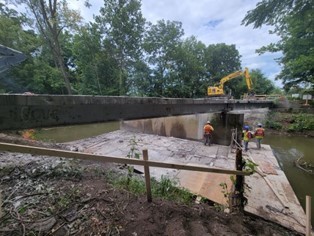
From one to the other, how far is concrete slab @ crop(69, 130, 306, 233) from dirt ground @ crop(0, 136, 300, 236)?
1.53 feet

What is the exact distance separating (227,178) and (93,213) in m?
3.83

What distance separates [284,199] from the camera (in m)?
3.95

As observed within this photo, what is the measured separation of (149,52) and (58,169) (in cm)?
2248

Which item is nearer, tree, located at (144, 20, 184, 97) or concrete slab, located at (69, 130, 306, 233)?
concrete slab, located at (69, 130, 306, 233)

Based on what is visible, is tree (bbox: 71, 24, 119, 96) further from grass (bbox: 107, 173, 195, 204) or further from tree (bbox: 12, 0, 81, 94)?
grass (bbox: 107, 173, 195, 204)

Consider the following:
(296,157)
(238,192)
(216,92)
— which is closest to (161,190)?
(238,192)

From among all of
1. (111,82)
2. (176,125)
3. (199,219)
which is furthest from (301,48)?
(111,82)

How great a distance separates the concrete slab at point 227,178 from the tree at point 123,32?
16357 millimetres

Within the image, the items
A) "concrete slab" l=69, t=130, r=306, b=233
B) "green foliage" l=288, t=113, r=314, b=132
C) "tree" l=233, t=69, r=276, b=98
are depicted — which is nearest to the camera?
"concrete slab" l=69, t=130, r=306, b=233

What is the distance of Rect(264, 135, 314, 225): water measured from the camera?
5.60 metres

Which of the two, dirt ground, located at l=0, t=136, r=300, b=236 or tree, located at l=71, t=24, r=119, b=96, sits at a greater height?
tree, located at l=71, t=24, r=119, b=96

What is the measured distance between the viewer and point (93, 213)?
2490mm

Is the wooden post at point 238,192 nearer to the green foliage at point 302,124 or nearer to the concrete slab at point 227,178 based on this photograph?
the concrete slab at point 227,178

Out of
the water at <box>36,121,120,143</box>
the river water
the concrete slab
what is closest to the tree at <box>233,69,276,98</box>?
the river water
